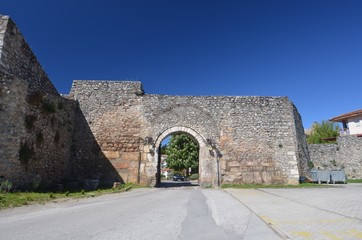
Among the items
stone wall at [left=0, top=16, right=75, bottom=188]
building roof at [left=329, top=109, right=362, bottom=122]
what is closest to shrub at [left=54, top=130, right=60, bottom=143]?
stone wall at [left=0, top=16, right=75, bottom=188]

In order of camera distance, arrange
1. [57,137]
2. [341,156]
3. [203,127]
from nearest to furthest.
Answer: [57,137] < [203,127] < [341,156]

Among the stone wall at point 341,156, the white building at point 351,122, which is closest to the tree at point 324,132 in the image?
the white building at point 351,122

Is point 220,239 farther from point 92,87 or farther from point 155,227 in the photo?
point 92,87

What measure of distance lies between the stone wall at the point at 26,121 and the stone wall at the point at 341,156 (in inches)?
805

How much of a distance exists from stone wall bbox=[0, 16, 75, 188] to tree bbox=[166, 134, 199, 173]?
21628 millimetres

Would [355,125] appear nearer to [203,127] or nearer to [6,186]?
[203,127]

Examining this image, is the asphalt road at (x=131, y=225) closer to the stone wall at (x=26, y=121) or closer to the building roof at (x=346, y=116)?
→ the stone wall at (x=26, y=121)

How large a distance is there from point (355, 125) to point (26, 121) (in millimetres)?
38832

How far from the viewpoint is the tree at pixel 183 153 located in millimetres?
32906

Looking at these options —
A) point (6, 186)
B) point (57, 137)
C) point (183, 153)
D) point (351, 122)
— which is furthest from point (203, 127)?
point (351, 122)

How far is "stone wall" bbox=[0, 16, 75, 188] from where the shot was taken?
855 centimetres

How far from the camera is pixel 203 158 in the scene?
44.9 ft

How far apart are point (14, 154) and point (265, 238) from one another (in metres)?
→ 9.03

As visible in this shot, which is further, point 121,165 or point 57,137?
point 121,165
